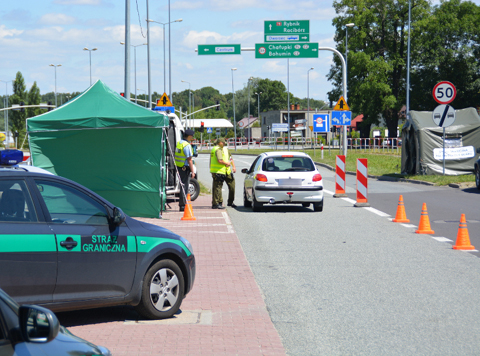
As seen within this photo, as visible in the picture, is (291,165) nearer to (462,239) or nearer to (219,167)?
(219,167)

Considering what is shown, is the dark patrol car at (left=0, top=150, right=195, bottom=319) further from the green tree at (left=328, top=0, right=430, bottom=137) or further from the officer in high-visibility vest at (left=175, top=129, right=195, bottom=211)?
the green tree at (left=328, top=0, right=430, bottom=137)

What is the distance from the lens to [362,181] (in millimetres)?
17172

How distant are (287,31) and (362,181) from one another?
1688 cm

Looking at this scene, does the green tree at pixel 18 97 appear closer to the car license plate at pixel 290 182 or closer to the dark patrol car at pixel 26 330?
the car license plate at pixel 290 182

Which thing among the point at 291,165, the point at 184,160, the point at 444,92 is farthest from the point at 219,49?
the point at 184,160

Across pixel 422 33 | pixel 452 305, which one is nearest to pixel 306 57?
pixel 452 305

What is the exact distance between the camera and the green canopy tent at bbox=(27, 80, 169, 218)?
1424cm

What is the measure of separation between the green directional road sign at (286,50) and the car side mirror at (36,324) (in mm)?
30322

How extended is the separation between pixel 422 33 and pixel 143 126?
4948 centimetres

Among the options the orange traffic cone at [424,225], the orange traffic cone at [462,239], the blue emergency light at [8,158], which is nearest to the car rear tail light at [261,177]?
the orange traffic cone at [424,225]

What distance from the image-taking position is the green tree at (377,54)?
58250mm

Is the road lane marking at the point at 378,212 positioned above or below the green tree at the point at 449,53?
below

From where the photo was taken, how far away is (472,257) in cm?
948

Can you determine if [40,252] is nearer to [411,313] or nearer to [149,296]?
[149,296]
